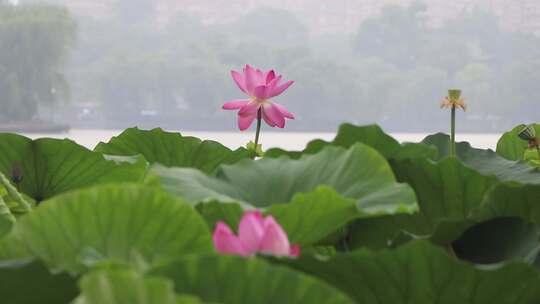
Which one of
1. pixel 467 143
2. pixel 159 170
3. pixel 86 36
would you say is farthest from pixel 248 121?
pixel 86 36

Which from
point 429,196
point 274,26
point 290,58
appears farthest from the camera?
point 274,26

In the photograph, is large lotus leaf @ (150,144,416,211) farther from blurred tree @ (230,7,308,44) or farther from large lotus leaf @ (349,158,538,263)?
blurred tree @ (230,7,308,44)

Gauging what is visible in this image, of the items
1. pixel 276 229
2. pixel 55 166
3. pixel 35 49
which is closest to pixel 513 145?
pixel 55 166

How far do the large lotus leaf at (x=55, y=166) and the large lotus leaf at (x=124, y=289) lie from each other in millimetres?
294

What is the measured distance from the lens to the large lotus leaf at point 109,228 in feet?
0.85

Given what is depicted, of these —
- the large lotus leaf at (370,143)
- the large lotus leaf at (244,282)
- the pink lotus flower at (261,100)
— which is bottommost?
the large lotus leaf at (244,282)

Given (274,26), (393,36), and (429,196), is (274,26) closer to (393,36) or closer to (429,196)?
(393,36)

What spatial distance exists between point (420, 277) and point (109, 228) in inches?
4.1

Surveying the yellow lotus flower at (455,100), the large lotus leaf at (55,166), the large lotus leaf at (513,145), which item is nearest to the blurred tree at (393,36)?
the large lotus leaf at (513,145)

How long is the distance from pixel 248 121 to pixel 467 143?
0.25m

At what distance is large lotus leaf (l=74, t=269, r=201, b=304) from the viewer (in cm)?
18

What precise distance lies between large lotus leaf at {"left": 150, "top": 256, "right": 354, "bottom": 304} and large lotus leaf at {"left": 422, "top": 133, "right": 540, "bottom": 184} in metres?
0.28

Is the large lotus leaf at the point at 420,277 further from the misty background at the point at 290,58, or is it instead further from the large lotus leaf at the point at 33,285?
the misty background at the point at 290,58

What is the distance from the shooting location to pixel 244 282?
0.70ft
